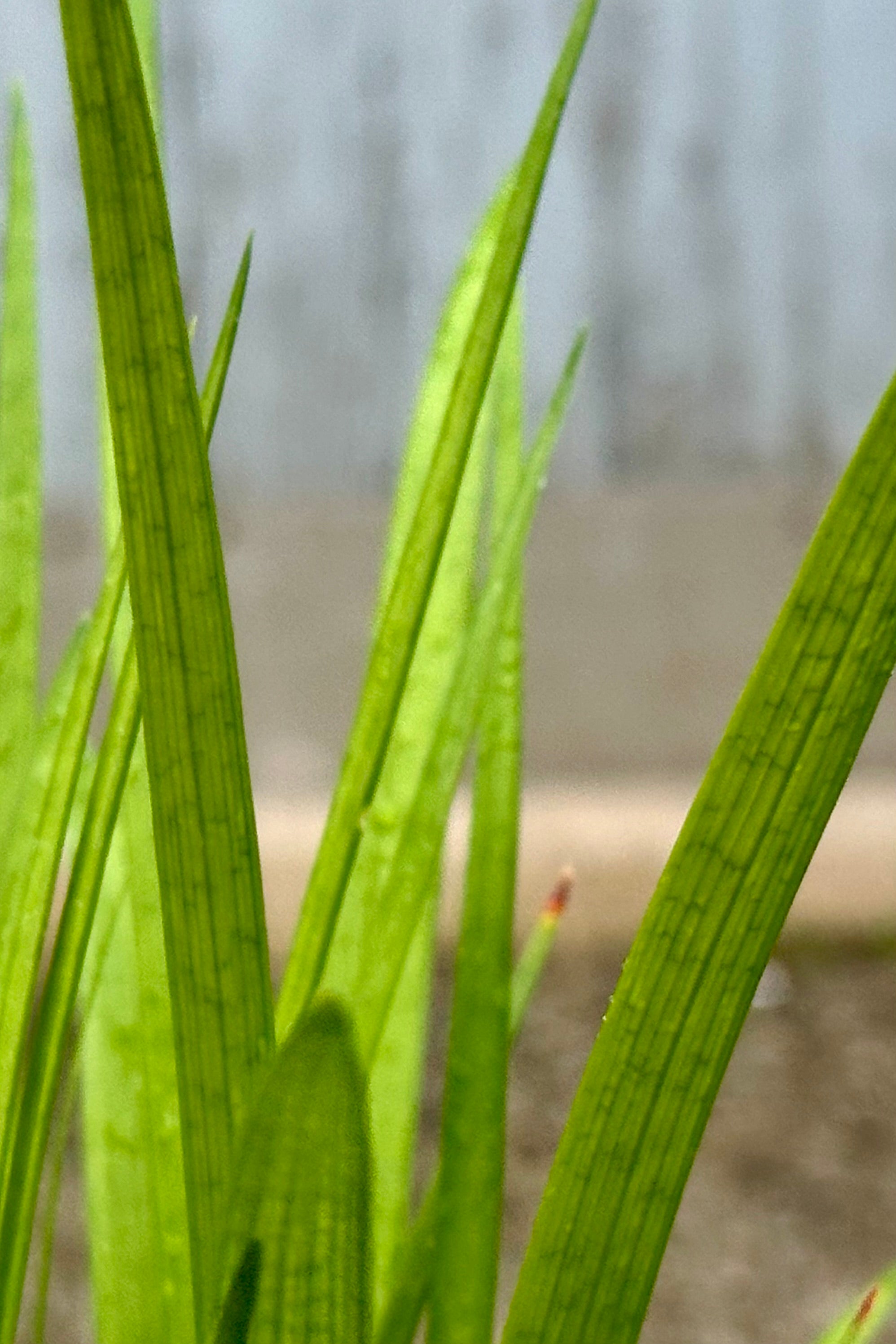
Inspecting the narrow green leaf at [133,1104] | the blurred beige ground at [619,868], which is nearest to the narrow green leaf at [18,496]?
the narrow green leaf at [133,1104]

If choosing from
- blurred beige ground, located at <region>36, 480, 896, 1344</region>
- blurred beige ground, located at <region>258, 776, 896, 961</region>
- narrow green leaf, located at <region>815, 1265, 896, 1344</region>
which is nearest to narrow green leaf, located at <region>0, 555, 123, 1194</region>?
narrow green leaf, located at <region>815, 1265, 896, 1344</region>

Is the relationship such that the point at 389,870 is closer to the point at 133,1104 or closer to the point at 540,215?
the point at 133,1104

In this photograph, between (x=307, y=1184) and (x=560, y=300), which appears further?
(x=560, y=300)

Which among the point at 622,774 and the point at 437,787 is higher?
the point at 622,774

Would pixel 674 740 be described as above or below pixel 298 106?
below

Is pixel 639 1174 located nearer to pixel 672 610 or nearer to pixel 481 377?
pixel 481 377

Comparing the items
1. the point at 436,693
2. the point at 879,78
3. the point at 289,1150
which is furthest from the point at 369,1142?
the point at 879,78

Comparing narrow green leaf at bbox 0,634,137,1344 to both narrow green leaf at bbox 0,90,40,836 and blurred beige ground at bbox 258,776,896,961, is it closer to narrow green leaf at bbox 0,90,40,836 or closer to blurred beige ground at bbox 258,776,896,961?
narrow green leaf at bbox 0,90,40,836

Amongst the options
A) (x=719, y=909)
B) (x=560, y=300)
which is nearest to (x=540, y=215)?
(x=560, y=300)
